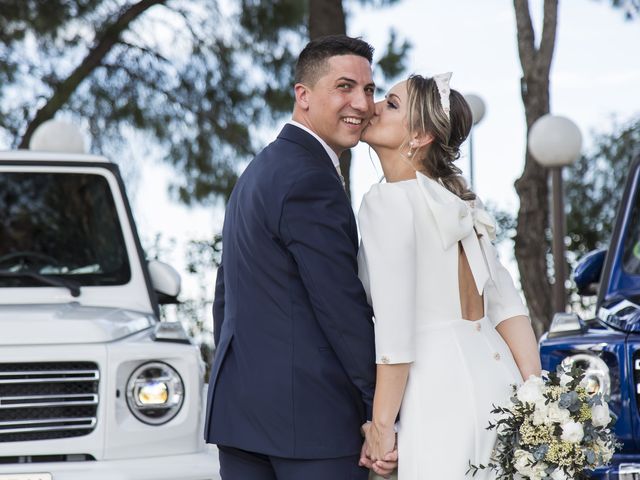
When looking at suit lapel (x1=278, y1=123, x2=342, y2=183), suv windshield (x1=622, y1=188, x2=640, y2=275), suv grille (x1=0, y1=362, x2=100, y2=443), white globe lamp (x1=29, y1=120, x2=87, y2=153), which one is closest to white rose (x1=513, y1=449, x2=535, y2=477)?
suit lapel (x1=278, y1=123, x2=342, y2=183)

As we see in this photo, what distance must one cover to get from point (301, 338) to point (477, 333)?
0.50m

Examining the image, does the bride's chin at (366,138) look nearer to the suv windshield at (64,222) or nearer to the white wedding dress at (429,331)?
the white wedding dress at (429,331)

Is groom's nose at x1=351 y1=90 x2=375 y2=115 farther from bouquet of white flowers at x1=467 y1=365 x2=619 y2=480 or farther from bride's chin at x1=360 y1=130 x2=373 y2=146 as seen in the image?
bouquet of white flowers at x1=467 y1=365 x2=619 y2=480

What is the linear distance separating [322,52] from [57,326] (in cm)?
179

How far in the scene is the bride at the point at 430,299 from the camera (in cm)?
296

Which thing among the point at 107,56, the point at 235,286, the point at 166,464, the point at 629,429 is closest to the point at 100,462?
the point at 166,464

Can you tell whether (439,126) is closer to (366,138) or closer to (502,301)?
(366,138)

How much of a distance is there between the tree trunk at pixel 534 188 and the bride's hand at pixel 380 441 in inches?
272

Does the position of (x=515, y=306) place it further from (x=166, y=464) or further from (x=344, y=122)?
(x=166, y=464)

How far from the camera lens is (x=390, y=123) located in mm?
3227

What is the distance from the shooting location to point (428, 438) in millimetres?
2986

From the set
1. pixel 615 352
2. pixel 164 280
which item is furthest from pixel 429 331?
pixel 164 280

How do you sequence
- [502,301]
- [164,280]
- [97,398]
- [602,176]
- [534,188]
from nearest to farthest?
[502,301] → [97,398] → [164,280] → [534,188] → [602,176]

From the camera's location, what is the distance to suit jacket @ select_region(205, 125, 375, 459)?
117 inches
